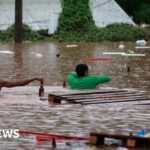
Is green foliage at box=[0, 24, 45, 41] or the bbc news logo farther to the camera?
green foliage at box=[0, 24, 45, 41]

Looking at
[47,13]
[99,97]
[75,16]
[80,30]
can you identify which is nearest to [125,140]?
[99,97]

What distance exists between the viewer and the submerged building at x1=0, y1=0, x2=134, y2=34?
43062mm

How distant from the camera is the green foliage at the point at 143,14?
52116 millimetres

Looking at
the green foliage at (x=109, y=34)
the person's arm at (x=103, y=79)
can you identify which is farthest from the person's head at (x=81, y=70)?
the green foliage at (x=109, y=34)

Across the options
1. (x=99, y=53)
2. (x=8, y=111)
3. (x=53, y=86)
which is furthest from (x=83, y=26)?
(x=8, y=111)

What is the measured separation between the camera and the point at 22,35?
3984cm

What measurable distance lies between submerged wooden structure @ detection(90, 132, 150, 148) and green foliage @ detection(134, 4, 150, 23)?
138 ft

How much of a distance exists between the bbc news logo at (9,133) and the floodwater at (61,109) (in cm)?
13

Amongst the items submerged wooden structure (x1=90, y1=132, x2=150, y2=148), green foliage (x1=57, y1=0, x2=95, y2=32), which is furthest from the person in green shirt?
green foliage (x1=57, y1=0, x2=95, y2=32)

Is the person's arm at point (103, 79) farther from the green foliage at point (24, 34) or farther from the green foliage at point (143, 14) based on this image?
the green foliage at point (143, 14)

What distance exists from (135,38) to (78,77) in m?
25.4

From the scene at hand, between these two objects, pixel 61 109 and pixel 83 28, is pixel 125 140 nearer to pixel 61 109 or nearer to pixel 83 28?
pixel 61 109

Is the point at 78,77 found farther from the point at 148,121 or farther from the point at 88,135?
the point at 88,135

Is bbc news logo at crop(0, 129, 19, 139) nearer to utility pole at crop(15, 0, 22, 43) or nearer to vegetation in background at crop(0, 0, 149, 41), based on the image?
utility pole at crop(15, 0, 22, 43)
